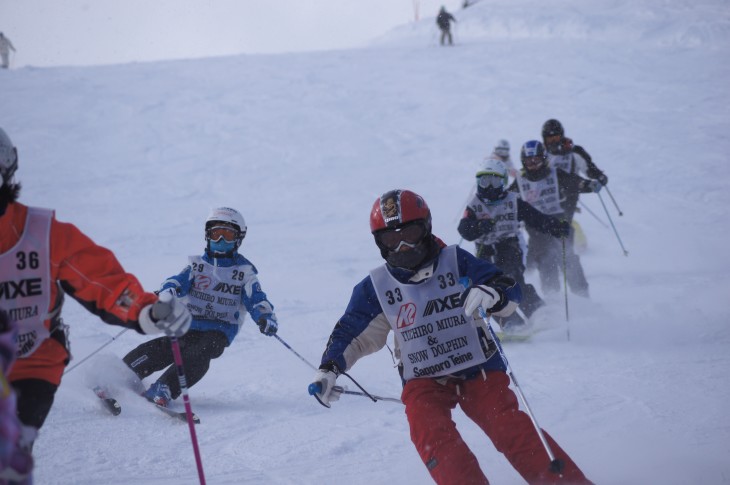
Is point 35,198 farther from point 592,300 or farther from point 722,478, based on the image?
point 722,478

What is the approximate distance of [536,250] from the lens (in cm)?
973

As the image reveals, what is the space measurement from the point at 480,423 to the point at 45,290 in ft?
7.66

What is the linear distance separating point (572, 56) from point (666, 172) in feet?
39.6

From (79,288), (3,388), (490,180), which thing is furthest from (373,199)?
(3,388)

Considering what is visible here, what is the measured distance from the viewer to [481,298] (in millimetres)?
3555

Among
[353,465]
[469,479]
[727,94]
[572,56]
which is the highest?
[572,56]

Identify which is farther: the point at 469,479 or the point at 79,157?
the point at 79,157

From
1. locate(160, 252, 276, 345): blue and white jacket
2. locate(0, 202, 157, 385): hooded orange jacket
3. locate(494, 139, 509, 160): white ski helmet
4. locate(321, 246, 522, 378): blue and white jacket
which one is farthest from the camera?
locate(494, 139, 509, 160): white ski helmet

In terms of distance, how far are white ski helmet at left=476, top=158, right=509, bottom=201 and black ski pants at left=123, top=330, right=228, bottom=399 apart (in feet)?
12.2

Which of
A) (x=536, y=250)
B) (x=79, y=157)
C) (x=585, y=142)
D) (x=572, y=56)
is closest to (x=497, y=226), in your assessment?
(x=536, y=250)

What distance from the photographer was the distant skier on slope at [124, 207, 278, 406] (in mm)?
5926

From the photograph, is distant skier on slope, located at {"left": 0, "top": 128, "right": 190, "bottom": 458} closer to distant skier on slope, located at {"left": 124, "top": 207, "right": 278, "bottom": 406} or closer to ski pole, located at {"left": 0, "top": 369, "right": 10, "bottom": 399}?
ski pole, located at {"left": 0, "top": 369, "right": 10, "bottom": 399}

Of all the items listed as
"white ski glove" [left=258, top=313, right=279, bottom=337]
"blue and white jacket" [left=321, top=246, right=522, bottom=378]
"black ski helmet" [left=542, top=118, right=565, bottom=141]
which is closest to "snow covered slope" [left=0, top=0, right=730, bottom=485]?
"white ski glove" [left=258, top=313, right=279, bottom=337]

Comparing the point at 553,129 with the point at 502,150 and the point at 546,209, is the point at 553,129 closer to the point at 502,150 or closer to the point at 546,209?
the point at 546,209
